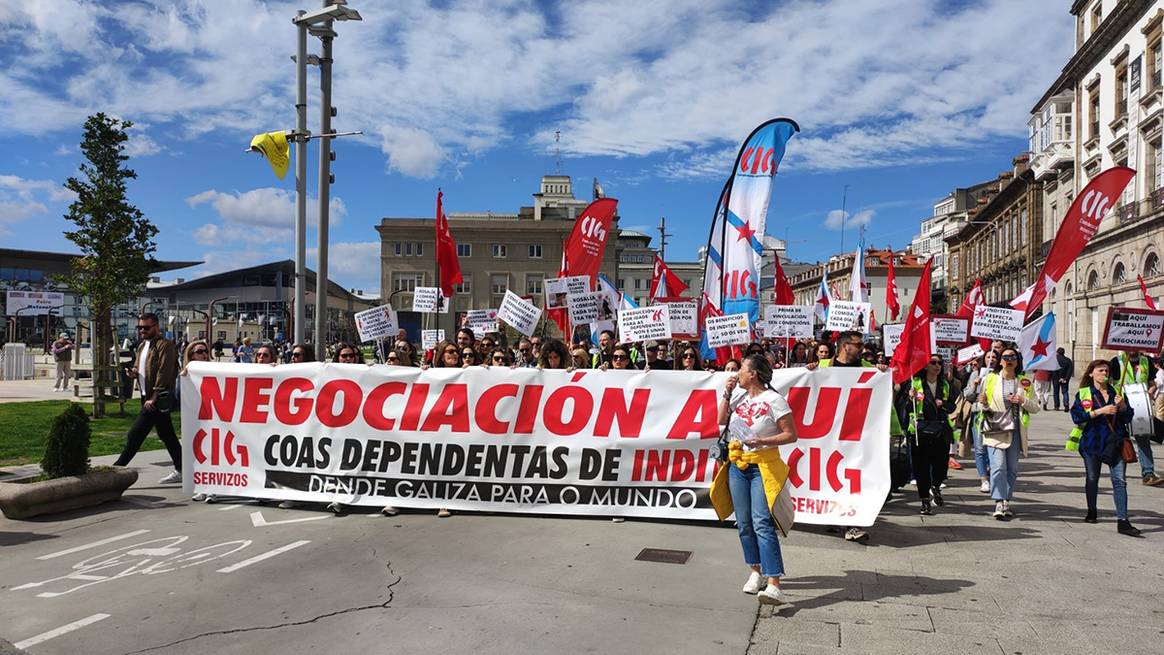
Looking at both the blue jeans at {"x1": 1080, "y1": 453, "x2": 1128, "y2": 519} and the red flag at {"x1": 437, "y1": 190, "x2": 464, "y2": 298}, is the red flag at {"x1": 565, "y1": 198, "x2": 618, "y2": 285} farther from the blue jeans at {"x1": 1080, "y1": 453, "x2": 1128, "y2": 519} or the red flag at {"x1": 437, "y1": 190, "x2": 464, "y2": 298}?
the blue jeans at {"x1": 1080, "y1": 453, "x2": 1128, "y2": 519}

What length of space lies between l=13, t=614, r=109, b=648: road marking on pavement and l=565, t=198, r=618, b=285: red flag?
9.29 m

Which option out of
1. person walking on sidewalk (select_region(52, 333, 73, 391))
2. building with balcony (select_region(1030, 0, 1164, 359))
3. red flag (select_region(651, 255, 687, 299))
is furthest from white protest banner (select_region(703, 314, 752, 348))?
building with balcony (select_region(1030, 0, 1164, 359))

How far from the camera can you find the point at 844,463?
23.3ft

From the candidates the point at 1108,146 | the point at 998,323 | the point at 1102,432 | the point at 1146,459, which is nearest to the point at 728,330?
the point at 1102,432

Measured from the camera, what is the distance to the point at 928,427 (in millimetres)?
8273

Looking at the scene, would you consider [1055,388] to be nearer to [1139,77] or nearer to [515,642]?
[1139,77]

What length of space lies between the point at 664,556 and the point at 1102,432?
14.0 feet

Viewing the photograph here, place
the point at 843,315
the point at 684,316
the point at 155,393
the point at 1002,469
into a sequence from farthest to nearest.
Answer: the point at 843,315 < the point at 684,316 < the point at 155,393 < the point at 1002,469

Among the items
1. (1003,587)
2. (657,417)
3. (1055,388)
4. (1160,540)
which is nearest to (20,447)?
(657,417)

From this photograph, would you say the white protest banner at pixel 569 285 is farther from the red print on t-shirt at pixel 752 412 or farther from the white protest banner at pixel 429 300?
the red print on t-shirt at pixel 752 412

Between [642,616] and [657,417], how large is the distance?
2844 mm

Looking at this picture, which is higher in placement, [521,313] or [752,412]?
[521,313]

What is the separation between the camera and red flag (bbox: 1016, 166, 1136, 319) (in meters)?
9.91

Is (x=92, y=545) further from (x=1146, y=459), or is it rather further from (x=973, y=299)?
(x=973, y=299)
